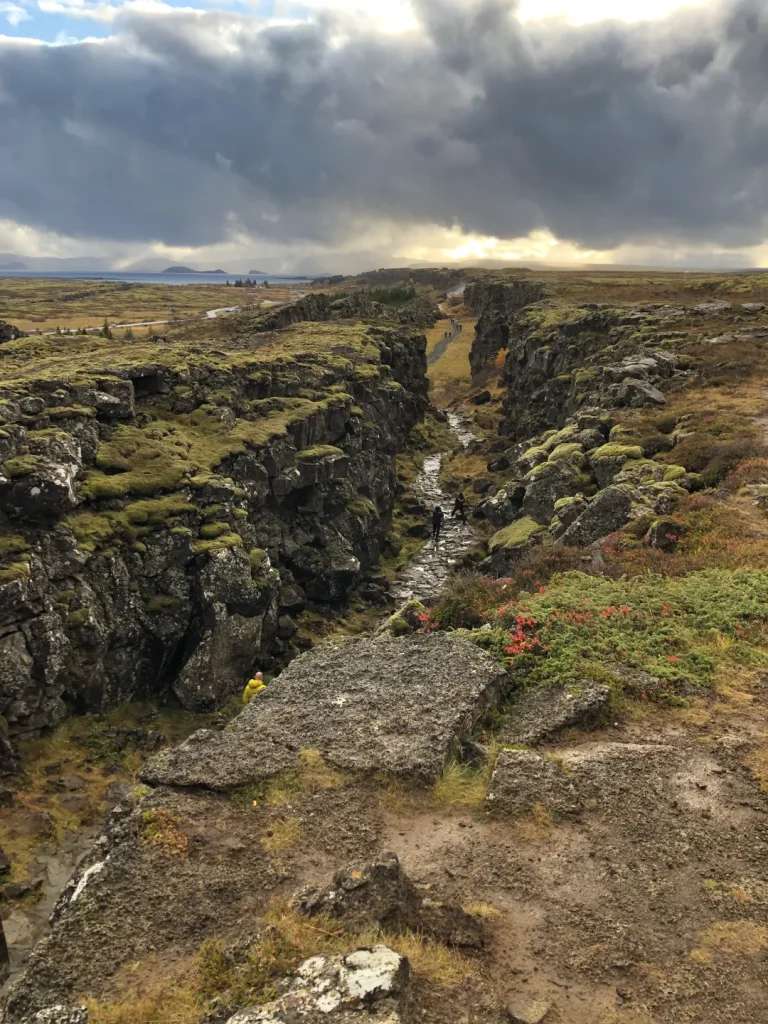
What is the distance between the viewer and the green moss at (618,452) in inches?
1426

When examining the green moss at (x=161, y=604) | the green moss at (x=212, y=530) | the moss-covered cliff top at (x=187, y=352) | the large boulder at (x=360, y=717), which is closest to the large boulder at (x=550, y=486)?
the green moss at (x=212, y=530)

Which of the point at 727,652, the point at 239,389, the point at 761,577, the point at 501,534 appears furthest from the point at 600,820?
the point at 239,389

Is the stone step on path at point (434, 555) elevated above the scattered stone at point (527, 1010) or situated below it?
below

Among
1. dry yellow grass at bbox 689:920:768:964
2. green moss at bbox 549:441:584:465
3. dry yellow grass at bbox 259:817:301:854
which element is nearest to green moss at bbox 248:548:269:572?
green moss at bbox 549:441:584:465

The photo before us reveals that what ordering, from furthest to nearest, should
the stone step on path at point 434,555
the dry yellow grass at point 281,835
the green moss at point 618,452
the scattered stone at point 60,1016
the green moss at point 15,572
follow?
the stone step on path at point 434,555
the green moss at point 618,452
the green moss at point 15,572
the dry yellow grass at point 281,835
the scattered stone at point 60,1016

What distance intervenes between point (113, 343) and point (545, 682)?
5570cm

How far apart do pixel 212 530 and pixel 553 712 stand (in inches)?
797

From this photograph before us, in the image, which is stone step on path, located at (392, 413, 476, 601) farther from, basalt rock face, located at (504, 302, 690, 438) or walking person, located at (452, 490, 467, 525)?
basalt rock face, located at (504, 302, 690, 438)

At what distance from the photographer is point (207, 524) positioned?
104ft

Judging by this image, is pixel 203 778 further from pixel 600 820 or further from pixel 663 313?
pixel 663 313

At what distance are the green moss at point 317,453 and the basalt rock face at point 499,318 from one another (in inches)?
3143

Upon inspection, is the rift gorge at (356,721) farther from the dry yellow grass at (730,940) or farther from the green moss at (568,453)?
the green moss at (568,453)

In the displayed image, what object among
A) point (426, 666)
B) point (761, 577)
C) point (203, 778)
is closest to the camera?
point (203, 778)

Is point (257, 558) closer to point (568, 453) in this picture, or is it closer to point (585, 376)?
point (568, 453)
